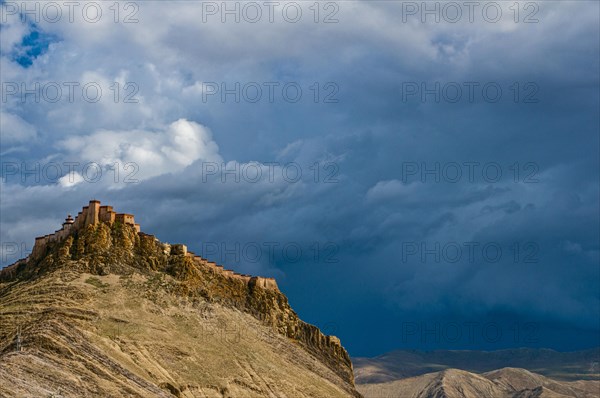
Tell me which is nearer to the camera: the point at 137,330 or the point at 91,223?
the point at 137,330

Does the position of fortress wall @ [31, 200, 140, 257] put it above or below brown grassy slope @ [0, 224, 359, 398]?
above

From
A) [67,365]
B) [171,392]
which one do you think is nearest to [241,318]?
[171,392]

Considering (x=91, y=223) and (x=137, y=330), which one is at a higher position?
(x=91, y=223)

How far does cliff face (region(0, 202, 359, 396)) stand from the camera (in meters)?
112

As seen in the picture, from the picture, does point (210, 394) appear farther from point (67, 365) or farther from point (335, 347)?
point (335, 347)

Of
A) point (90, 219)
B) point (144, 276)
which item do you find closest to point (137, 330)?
point (144, 276)

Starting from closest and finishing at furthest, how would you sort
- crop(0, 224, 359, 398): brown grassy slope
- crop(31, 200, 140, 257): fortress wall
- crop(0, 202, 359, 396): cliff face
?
crop(0, 224, 359, 398): brown grassy slope, crop(0, 202, 359, 396): cliff face, crop(31, 200, 140, 257): fortress wall

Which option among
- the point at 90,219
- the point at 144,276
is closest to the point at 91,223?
the point at 90,219

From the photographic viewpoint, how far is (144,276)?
117125mm

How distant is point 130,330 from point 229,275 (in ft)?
113

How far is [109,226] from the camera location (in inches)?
4727

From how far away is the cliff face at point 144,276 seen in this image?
11244 cm

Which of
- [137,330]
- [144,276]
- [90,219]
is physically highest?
[90,219]

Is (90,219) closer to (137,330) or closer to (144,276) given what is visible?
(144,276)
